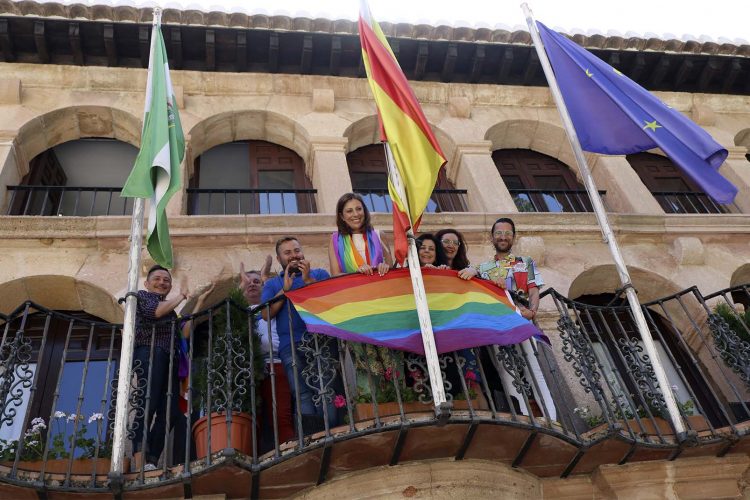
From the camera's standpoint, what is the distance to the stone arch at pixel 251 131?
10031 millimetres

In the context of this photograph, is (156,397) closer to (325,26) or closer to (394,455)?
(394,455)

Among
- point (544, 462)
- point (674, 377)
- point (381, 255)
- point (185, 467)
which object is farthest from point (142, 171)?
point (674, 377)

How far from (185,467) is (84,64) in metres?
7.10

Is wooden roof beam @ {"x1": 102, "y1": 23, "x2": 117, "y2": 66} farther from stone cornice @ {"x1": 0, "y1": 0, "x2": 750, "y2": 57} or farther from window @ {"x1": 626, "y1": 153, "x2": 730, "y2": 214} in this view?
window @ {"x1": 626, "y1": 153, "x2": 730, "y2": 214}

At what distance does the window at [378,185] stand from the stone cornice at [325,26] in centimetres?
179

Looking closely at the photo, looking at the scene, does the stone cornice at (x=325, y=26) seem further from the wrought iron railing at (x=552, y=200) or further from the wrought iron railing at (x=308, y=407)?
the wrought iron railing at (x=308, y=407)

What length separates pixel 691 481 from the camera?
6.04 m

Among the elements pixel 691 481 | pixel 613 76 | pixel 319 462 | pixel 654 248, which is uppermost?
pixel 613 76

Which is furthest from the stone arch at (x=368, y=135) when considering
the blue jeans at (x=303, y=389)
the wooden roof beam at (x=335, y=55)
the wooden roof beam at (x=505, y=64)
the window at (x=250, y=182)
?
the blue jeans at (x=303, y=389)

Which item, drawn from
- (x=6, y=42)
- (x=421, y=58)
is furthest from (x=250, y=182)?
(x=6, y=42)

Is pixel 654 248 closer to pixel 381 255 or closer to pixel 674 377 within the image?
pixel 674 377

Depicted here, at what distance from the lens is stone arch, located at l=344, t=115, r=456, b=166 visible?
10344 mm

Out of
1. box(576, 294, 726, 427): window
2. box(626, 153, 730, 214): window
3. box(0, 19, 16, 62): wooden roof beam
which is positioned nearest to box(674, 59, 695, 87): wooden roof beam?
box(626, 153, 730, 214): window

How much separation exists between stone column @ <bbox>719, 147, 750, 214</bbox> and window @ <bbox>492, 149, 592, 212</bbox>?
7.03ft
